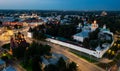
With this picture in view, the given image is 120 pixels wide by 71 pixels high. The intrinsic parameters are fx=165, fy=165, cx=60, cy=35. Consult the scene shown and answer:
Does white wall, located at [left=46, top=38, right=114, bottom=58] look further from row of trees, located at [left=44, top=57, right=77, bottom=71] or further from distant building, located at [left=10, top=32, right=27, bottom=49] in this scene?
distant building, located at [left=10, top=32, right=27, bottom=49]

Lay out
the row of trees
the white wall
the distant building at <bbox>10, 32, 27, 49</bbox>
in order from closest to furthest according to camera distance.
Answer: the row of trees
the distant building at <bbox>10, 32, 27, 49</bbox>
the white wall

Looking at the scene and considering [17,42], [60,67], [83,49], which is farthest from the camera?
[83,49]

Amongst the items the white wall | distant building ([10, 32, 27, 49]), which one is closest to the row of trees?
the white wall

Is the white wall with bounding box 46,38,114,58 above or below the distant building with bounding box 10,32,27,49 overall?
below

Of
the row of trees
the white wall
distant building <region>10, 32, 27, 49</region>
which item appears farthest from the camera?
the white wall

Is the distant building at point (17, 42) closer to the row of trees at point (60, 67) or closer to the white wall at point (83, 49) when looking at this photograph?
the row of trees at point (60, 67)

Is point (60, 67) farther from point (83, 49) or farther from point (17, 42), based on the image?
point (83, 49)

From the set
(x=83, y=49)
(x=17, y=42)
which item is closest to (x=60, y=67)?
(x=17, y=42)

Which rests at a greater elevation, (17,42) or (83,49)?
(17,42)

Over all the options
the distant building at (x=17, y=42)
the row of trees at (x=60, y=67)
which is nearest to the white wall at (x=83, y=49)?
the row of trees at (x=60, y=67)

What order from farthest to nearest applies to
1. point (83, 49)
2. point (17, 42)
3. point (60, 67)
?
point (83, 49), point (17, 42), point (60, 67)

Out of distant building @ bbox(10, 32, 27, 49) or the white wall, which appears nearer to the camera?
distant building @ bbox(10, 32, 27, 49)

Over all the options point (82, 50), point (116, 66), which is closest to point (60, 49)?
point (82, 50)
